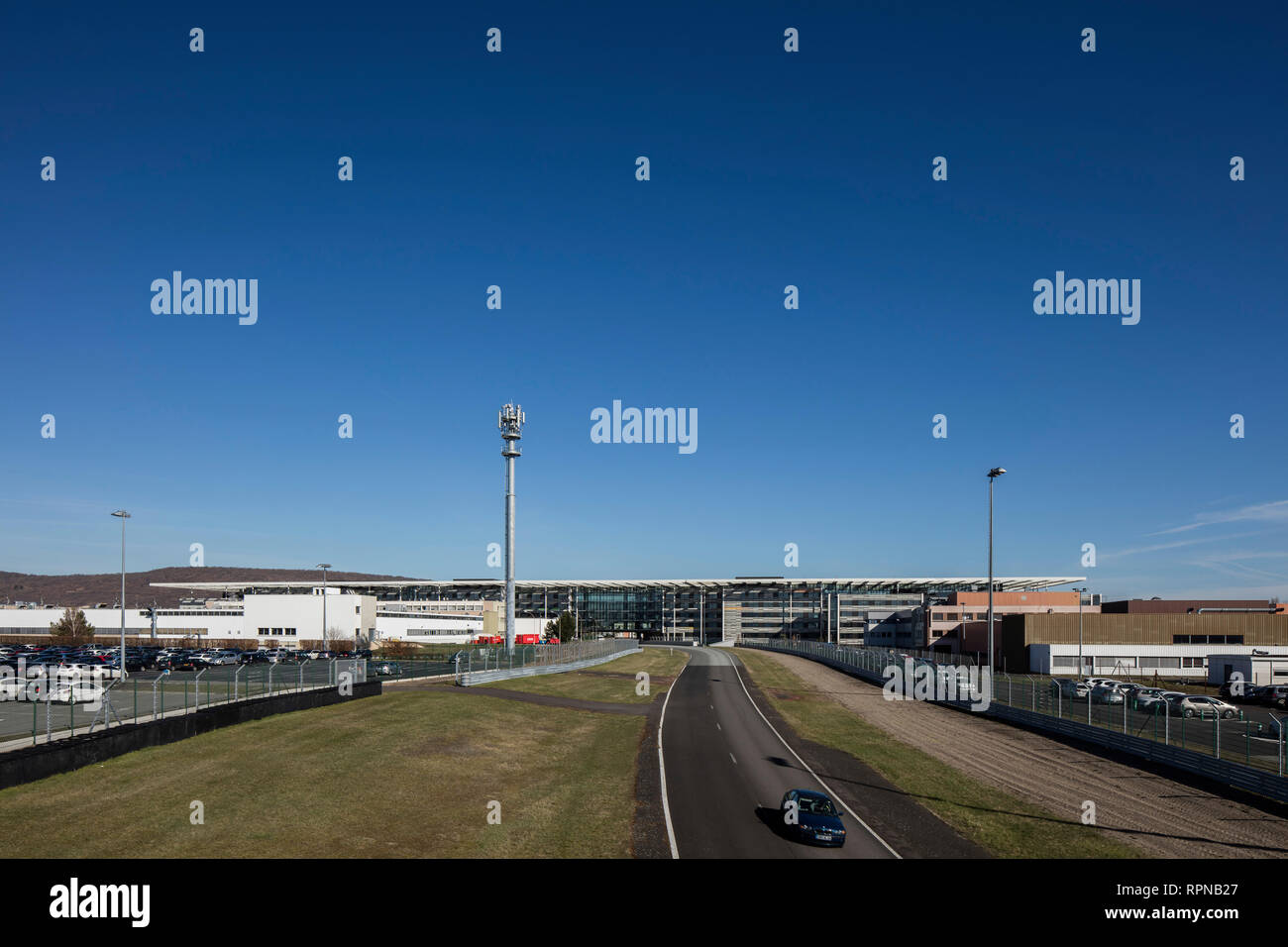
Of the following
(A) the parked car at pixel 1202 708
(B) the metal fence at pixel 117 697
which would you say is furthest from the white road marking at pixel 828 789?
(A) the parked car at pixel 1202 708

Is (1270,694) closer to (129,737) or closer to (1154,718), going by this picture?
(1154,718)

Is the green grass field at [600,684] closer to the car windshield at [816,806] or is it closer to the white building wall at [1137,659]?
the car windshield at [816,806]

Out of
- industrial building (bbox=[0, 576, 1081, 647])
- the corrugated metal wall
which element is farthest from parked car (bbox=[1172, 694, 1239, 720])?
industrial building (bbox=[0, 576, 1081, 647])

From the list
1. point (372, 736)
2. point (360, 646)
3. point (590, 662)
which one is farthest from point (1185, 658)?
point (360, 646)

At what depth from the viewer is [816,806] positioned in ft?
73.2

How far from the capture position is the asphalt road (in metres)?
21.1

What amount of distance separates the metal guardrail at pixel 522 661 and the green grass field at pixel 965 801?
2264 centimetres

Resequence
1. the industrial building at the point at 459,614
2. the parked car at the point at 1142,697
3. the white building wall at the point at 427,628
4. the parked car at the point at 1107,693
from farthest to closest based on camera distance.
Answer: the white building wall at the point at 427,628
the industrial building at the point at 459,614
the parked car at the point at 1107,693
the parked car at the point at 1142,697

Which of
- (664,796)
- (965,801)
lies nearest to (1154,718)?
(965,801)

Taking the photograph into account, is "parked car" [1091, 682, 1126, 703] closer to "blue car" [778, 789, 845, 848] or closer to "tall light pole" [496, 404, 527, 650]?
"blue car" [778, 789, 845, 848]

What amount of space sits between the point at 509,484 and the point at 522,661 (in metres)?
37.2

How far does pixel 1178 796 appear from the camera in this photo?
28.3m

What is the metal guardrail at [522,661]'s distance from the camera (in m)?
57.1
